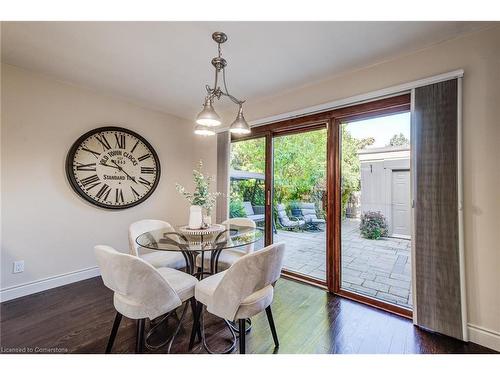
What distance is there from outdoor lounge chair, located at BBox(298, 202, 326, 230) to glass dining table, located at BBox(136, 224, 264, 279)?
96 cm

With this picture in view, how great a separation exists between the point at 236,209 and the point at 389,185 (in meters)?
2.10

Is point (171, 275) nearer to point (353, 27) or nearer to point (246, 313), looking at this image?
point (246, 313)

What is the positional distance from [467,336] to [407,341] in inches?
18.0

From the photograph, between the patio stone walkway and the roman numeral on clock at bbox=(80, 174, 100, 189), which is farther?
the roman numeral on clock at bbox=(80, 174, 100, 189)

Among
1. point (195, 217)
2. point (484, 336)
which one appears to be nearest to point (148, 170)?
point (195, 217)

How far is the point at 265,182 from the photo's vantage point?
126 inches

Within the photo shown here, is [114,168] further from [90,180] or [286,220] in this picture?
[286,220]

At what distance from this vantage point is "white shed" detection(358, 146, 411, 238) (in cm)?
219

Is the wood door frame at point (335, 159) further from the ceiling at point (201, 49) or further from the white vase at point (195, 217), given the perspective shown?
the white vase at point (195, 217)

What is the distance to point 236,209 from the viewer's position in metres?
3.51

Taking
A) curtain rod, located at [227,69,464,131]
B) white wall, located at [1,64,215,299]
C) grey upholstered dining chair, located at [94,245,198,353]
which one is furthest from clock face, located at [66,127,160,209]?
grey upholstered dining chair, located at [94,245,198,353]

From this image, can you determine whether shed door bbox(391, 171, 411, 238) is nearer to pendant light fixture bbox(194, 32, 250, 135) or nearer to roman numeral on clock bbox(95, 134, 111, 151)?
pendant light fixture bbox(194, 32, 250, 135)

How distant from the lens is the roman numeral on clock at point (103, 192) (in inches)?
115
